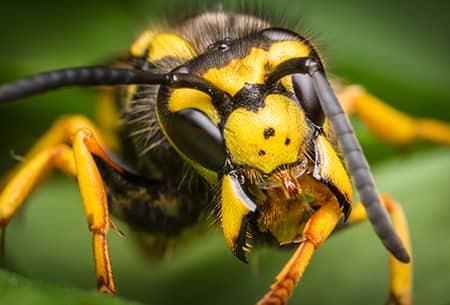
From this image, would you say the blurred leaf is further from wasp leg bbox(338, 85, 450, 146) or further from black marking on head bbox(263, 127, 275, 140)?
wasp leg bbox(338, 85, 450, 146)

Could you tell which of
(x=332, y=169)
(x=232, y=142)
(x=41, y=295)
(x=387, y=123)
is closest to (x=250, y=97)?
(x=232, y=142)

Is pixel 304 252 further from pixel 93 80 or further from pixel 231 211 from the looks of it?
pixel 93 80

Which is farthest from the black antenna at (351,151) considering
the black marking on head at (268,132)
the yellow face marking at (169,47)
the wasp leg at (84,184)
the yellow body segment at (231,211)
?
the wasp leg at (84,184)

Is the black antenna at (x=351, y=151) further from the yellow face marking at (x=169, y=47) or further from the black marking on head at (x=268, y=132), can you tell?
the yellow face marking at (x=169, y=47)

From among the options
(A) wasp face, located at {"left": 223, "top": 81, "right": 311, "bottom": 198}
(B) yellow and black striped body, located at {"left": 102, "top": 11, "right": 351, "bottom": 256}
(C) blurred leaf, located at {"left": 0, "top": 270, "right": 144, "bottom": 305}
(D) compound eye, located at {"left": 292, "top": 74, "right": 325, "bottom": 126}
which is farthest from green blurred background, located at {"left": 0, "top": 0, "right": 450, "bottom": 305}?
(D) compound eye, located at {"left": 292, "top": 74, "right": 325, "bottom": 126}

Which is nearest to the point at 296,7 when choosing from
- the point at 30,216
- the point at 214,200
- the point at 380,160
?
the point at 380,160

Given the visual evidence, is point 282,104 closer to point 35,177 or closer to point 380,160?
point 35,177
